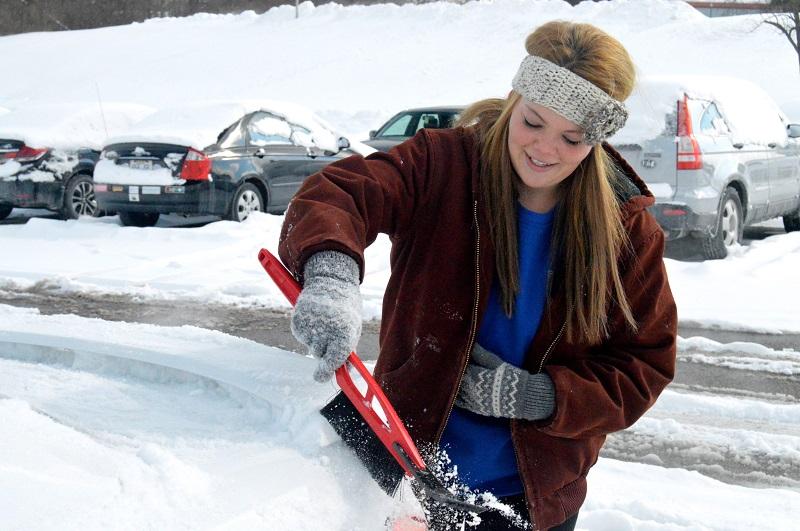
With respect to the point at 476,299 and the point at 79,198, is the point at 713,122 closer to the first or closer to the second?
the point at 79,198

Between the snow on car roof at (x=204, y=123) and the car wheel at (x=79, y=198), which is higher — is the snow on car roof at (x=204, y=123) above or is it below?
above

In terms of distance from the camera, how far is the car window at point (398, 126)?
13867 mm

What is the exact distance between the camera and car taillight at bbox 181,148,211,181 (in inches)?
379

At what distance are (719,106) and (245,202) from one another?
482 centimetres

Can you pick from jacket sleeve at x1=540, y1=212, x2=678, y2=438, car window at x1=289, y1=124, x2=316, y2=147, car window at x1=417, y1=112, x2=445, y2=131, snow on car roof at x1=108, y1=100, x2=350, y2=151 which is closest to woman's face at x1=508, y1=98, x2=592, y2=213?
jacket sleeve at x1=540, y1=212, x2=678, y2=438

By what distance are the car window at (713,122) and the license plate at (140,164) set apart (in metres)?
5.39

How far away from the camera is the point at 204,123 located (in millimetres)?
10141

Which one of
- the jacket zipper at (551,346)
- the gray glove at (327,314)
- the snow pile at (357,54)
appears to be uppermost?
the gray glove at (327,314)

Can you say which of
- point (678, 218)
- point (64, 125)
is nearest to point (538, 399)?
point (678, 218)

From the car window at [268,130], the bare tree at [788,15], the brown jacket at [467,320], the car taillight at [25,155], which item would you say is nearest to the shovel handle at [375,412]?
the brown jacket at [467,320]

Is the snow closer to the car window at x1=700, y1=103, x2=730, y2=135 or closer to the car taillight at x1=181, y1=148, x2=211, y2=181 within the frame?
the car window at x1=700, y1=103, x2=730, y2=135

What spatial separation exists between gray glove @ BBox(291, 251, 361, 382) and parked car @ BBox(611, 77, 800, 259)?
6396mm

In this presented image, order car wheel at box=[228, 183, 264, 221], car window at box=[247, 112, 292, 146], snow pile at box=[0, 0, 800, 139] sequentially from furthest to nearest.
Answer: snow pile at box=[0, 0, 800, 139]
car window at box=[247, 112, 292, 146]
car wheel at box=[228, 183, 264, 221]

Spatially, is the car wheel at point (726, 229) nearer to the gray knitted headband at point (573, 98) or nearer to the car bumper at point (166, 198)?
the car bumper at point (166, 198)
